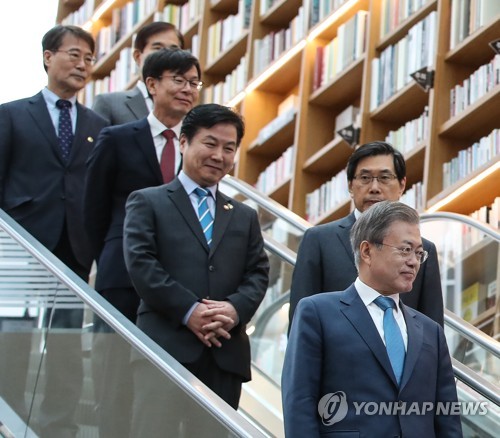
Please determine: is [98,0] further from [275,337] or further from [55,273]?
[55,273]

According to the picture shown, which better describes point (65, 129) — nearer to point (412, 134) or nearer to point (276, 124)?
point (412, 134)

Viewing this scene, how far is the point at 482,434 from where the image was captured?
4602 mm

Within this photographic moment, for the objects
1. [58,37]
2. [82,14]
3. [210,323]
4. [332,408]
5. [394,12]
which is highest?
[82,14]

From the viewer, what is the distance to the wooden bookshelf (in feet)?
26.8

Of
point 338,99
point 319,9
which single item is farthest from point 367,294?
point 319,9

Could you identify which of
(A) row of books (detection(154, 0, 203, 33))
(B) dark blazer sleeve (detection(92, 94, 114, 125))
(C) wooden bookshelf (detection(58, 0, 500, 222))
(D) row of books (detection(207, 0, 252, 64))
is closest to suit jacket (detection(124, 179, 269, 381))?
(B) dark blazer sleeve (detection(92, 94, 114, 125))

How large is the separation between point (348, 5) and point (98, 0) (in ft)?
15.9

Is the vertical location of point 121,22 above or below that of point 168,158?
above

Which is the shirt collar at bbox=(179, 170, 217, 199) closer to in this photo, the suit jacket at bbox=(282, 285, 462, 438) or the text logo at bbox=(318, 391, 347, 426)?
the suit jacket at bbox=(282, 285, 462, 438)

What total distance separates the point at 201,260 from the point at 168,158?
79 centimetres

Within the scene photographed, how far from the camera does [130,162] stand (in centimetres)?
498

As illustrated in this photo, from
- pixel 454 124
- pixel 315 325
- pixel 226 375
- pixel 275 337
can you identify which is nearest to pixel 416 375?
pixel 315 325

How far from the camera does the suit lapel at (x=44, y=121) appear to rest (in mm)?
5324

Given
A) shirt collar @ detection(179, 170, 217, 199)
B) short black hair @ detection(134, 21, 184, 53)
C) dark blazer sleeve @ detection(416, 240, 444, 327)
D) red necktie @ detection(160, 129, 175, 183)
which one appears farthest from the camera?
short black hair @ detection(134, 21, 184, 53)
